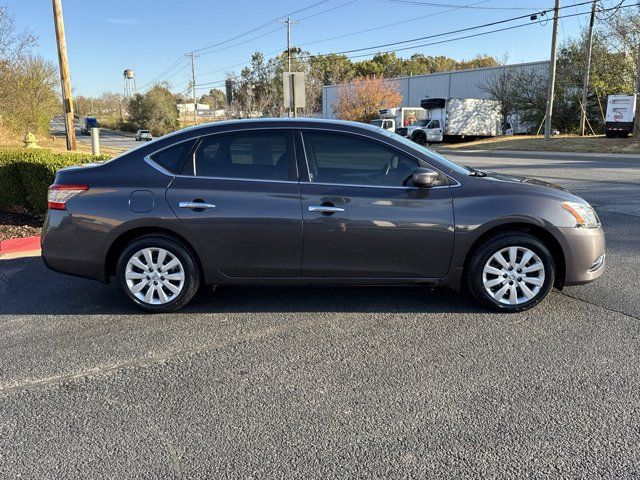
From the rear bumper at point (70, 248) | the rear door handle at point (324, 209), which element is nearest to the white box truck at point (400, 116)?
the rear door handle at point (324, 209)

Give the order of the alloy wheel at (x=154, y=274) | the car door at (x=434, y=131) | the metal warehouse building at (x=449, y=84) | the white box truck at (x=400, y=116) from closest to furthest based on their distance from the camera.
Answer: the alloy wheel at (x=154, y=274) → the car door at (x=434, y=131) → the white box truck at (x=400, y=116) → the metal warehouse building at (x=449, y=84)

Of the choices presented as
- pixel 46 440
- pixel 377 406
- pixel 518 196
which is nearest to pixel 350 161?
pixel 518 196

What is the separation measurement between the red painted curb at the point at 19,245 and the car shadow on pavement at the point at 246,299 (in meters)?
1.45

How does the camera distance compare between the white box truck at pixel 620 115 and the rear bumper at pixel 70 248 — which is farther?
the white box truck at pixel 620 115

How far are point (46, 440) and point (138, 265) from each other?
6.09 feet

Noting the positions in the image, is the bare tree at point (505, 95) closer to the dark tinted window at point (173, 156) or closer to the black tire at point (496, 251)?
the black tire at point (496, 251)

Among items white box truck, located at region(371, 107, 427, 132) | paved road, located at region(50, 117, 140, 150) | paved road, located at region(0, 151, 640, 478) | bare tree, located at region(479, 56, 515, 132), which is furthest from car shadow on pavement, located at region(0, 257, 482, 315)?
bare tree, located at region(479, 56, 515, 132)

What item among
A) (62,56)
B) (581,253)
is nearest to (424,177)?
(581,253)

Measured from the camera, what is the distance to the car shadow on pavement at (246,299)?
459cm

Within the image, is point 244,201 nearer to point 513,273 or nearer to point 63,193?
point 63,193

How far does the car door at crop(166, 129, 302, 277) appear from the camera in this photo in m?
4.27

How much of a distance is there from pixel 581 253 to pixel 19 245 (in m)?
6.56

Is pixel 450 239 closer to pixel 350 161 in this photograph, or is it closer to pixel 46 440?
pixel 350 161

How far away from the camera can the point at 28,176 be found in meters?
7.83
